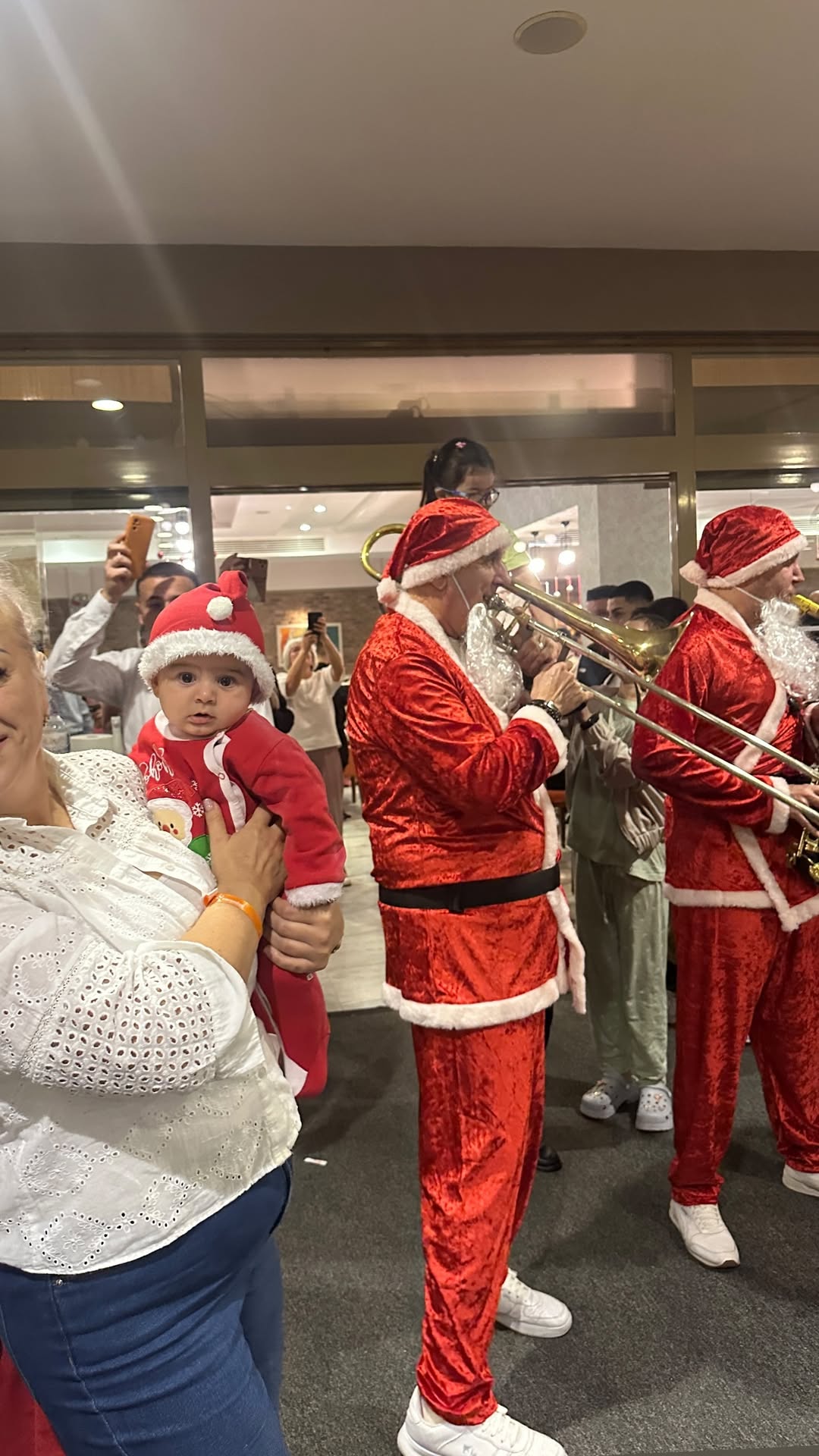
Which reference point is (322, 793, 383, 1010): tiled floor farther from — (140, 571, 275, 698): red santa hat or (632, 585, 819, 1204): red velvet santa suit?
(140, 571, 275, 698): red santa hat

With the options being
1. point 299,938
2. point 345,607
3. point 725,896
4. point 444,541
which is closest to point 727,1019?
point 725,896

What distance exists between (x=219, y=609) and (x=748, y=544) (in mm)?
1453

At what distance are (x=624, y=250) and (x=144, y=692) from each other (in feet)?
8.44

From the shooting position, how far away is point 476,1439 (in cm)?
164

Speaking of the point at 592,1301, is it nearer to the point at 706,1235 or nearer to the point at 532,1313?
the point at 532,1313

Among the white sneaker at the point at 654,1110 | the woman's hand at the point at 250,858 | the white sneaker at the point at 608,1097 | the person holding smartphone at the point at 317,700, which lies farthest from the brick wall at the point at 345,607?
the woman's hand at the point at 250,858

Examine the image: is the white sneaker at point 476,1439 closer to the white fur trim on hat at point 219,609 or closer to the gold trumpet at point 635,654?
the gold trumpet at point 635,654

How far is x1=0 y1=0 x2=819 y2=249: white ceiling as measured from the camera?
225 centimetres

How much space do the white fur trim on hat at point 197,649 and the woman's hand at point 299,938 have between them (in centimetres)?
35

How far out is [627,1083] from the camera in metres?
3.04

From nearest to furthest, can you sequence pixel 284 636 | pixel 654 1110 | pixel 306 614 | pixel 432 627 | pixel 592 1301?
pixel 432 627
pixel 592 1301
pixel 654 1110
pixel 306 614
pixel 284 636

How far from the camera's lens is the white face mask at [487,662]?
1.79 m

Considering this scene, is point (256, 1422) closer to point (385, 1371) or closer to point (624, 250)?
point (385, 1371)

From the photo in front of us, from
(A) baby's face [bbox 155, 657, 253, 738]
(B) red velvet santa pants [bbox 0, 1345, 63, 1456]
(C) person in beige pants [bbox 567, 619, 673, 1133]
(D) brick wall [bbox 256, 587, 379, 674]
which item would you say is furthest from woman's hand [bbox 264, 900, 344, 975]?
(D) brick wall [bbox 256, 587, 379, 674]
